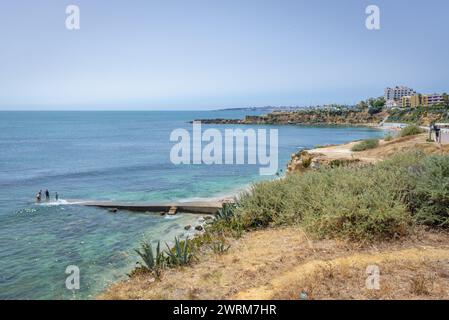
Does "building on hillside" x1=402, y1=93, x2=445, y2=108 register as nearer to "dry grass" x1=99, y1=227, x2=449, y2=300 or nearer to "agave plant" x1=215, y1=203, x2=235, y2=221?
"agave plant" x1=215, y1=203, x2=235, y2=221

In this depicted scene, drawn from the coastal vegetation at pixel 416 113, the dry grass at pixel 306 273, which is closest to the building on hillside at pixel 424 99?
the coastal vegetation at pixel 416 113

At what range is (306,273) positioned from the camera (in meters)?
5.49

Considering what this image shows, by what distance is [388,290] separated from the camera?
15.7 feet

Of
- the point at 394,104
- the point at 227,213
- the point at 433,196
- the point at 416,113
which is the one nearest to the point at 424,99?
the point at 394,104

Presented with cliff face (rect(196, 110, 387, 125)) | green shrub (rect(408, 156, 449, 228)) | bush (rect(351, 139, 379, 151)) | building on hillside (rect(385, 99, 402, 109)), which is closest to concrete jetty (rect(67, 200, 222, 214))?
green shrub (rect(408, 156, 449, 228))

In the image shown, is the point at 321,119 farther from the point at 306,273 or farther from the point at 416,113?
the point at 306,273

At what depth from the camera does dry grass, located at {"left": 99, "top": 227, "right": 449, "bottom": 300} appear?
4.89m

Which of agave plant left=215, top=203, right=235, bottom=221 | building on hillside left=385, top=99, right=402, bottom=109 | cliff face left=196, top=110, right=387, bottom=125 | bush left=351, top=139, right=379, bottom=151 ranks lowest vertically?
agave plant left=215, top=203, right=235, bottom=221

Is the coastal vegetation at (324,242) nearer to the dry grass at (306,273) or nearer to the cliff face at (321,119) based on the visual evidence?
the dry grass at (306,273)

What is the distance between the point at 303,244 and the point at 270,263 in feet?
3.48

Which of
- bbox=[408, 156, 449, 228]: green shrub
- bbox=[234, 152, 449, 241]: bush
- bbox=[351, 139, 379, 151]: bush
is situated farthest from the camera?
bbox=[351, 139, 379, 151]: bush

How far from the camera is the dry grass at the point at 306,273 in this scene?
4.89 meters
